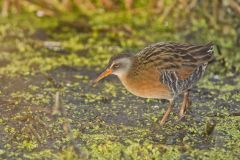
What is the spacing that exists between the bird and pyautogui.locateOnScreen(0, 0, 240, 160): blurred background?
0.38 m

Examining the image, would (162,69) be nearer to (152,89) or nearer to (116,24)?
(152,89)

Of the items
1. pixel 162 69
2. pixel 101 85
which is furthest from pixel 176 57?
pixel 101 85

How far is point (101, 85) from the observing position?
7988mm

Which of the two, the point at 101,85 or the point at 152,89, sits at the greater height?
the point at 101,85

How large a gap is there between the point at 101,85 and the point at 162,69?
1.54 meters

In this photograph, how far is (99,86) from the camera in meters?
7.95

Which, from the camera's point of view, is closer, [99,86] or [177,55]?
[177,55]

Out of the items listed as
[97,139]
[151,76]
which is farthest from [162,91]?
[97,139]

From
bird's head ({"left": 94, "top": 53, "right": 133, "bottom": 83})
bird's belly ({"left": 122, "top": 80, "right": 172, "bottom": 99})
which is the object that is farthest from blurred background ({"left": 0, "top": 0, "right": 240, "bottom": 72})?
bird's belly ({"left": 122, "top": 80, "right": 172, "bottom": 99})

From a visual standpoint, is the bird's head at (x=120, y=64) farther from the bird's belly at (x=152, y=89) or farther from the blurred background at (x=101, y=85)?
the blurred background at (x=101, y=85)

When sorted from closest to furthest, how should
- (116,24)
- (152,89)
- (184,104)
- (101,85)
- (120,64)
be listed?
(152,89), (120,64), (184,104), (101,85), (116,24)

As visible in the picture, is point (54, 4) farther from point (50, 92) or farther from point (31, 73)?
point (50, 92)

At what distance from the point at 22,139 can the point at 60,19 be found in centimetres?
409

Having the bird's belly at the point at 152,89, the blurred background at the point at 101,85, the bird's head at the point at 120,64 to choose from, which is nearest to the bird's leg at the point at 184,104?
the blurred background at the point at 101,85
